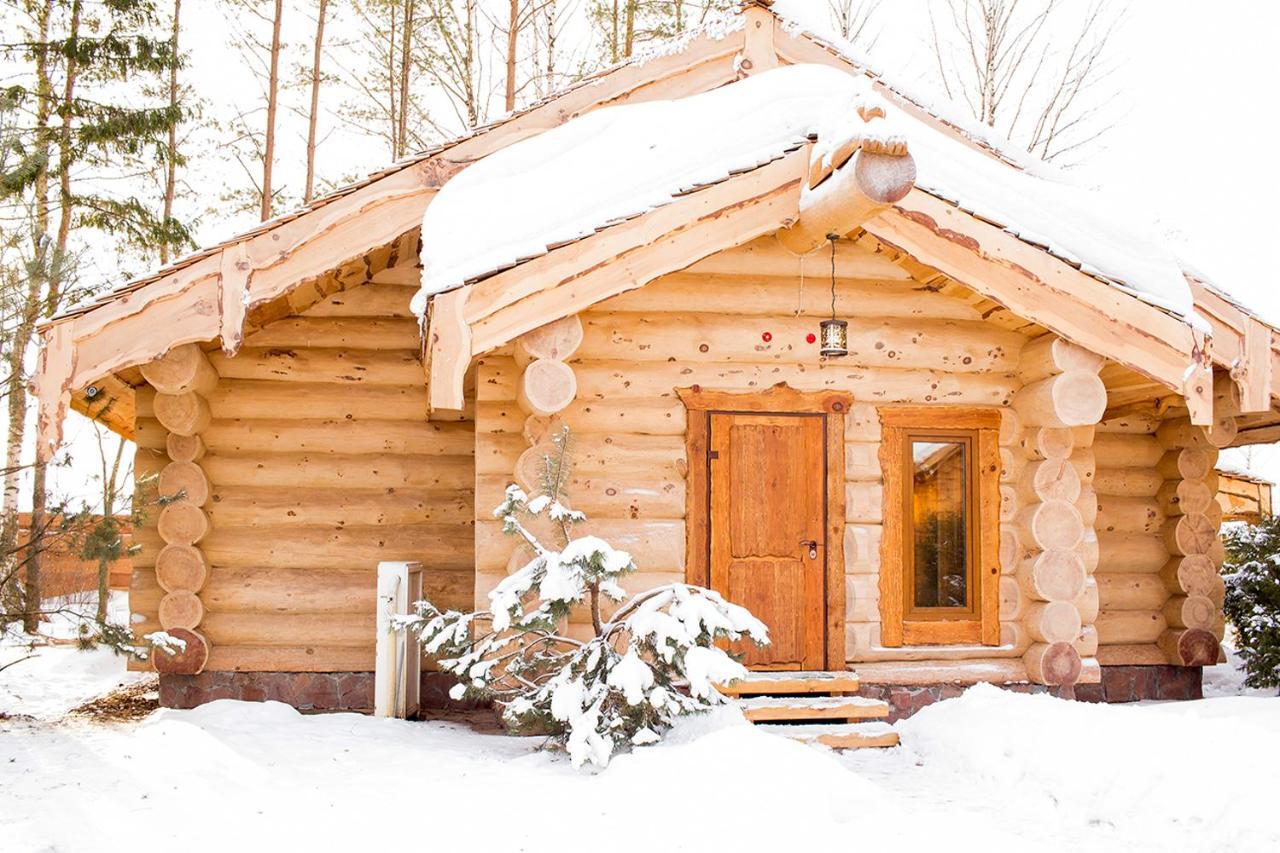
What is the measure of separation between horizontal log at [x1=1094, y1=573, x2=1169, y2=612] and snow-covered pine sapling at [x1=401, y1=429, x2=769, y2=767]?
4.79m

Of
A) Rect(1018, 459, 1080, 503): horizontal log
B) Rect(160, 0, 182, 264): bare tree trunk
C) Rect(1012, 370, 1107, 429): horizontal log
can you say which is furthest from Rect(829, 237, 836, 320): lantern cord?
Rect(160, 0, 182, 264): bare tree trunk

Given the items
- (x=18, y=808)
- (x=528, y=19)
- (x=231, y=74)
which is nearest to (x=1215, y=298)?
(x=18, y=808)

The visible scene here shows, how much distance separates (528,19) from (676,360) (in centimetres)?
1261

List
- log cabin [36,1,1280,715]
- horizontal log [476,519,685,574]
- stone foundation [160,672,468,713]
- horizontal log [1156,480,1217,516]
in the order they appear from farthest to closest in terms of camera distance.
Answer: horizontal log [1156,480,1217,516] → stone foundation [160,672,468,713] → horizontal log [476,519,685,574] → log cabin [36,1,1280,715]

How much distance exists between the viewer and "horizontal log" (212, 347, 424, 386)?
9078mm

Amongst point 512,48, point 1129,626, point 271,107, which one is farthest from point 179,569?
point 512,48

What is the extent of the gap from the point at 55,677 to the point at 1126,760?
10.3m

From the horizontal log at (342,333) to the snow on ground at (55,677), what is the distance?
112 inches

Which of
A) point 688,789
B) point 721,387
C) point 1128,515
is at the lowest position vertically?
point 688,789

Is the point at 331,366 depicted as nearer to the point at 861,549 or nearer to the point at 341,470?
the point at 341,470

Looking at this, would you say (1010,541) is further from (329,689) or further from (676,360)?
(329,689)

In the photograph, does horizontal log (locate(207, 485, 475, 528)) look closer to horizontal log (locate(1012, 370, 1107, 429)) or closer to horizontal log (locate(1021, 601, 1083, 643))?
horizontal log (locate(1021, 601, 1083, 643))

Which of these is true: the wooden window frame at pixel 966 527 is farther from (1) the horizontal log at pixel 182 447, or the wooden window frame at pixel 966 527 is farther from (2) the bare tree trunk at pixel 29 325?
(2) the bare tree trunk at pixel 29 325

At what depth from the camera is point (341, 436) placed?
30.1ft
